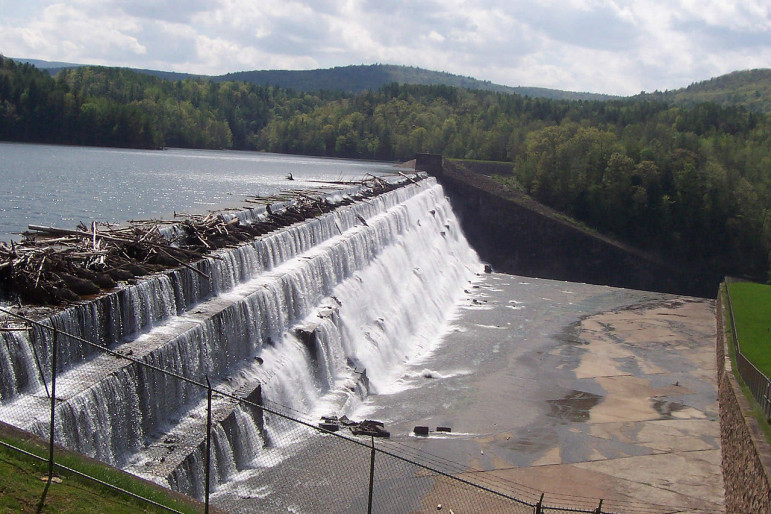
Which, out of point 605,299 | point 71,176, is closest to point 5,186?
point 71,176

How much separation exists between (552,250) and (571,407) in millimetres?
31660

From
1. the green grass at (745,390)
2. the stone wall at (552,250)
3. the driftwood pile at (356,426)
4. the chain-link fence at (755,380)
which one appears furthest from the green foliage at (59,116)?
the chain-link fence at (755,380)

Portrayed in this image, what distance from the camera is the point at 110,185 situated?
1866 inches

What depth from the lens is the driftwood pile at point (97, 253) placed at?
17.2 metres

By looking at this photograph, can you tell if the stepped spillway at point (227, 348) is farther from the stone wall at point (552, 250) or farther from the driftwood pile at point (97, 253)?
the stone wall at point (552, 250)

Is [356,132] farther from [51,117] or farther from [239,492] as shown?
[239,492]

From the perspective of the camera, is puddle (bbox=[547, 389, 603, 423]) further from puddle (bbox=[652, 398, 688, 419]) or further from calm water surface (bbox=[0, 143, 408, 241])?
calm water surface (bbox=[0, 143, 408, 241])

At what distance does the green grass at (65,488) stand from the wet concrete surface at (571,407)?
373 inches

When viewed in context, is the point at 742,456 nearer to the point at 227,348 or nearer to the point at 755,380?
the point at 755,380

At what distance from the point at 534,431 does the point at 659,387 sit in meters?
8.02

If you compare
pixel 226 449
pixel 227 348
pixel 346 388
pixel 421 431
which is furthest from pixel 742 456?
pixel 227 348

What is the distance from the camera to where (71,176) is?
168 feet

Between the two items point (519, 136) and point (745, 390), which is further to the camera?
point (519, 136)

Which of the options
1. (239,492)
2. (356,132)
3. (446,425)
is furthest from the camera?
(356,132)
